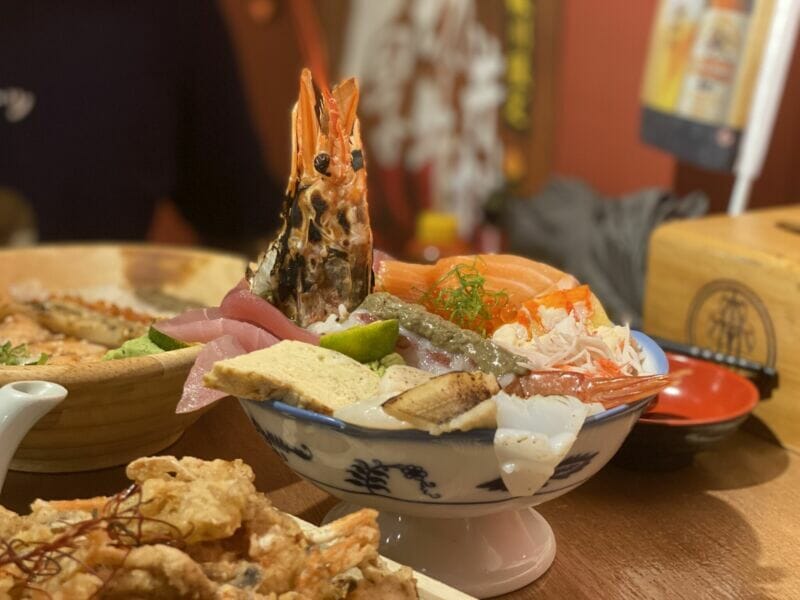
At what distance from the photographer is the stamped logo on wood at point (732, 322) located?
60.9 inches

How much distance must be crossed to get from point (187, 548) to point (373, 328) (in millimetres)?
304

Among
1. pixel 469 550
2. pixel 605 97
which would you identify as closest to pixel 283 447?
pixel 469 550

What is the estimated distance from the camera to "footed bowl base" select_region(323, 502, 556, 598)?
3.38ft

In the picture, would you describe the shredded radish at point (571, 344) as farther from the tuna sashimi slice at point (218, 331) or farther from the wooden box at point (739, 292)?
the wooden box at point (739, 292)

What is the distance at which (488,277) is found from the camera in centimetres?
116

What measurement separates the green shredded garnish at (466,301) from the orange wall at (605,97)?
2.46 meters

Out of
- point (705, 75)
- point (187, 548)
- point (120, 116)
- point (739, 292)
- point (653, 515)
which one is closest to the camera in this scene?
point (187, 548)

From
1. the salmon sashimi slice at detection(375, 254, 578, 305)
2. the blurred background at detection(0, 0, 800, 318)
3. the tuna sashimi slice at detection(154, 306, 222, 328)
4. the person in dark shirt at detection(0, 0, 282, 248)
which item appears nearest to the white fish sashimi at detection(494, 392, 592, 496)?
the salmon sashimi slice at detection(375, 254, 578, 305)

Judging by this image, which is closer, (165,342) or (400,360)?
(400,360)

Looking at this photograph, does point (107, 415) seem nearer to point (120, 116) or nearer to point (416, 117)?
point (120, 116)

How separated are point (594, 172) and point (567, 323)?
111 inches

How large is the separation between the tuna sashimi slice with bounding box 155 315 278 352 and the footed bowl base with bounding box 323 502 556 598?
0.23 meters

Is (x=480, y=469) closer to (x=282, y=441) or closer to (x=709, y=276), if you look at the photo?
(x=282, y=441)

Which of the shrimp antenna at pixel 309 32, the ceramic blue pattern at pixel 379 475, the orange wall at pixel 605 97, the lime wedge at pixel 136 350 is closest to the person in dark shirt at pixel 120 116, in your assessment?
the shrimp antenna at pixel 309 32
